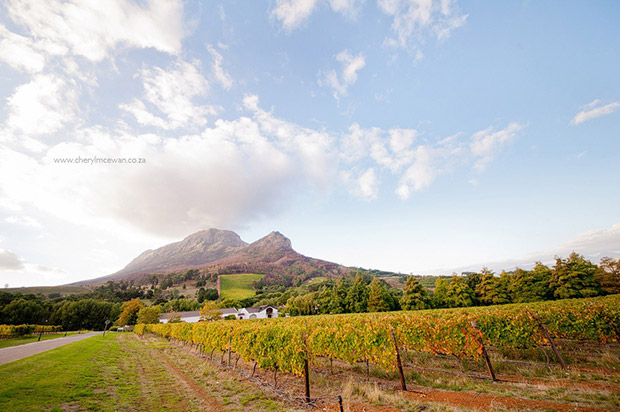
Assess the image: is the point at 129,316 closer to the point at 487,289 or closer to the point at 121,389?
the point at 121,389

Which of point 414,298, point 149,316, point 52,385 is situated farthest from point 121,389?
point 149,316

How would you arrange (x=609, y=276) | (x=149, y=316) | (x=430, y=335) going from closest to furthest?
(x=430, y=335) < (x=609, y=276) < (x=149, y=316)

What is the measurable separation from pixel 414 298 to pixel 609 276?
2457cm

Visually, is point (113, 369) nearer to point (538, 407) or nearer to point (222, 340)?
point (222, 340)

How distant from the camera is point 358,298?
160 ft

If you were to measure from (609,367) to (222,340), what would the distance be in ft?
66.2

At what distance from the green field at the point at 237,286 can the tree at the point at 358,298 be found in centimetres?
6948

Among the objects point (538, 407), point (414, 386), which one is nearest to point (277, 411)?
point (414, 386)

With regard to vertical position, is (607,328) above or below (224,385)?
above

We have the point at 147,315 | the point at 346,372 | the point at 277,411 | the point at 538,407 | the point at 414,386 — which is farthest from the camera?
the point at 147,315

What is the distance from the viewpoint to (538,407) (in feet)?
19.9

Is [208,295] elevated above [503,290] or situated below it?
below

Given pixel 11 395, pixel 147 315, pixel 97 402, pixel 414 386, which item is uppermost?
pixel 11 395

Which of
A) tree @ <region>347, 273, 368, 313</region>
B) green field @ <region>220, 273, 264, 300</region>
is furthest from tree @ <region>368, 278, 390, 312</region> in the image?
green field @ <region>220, 273, 264, 300</region>
